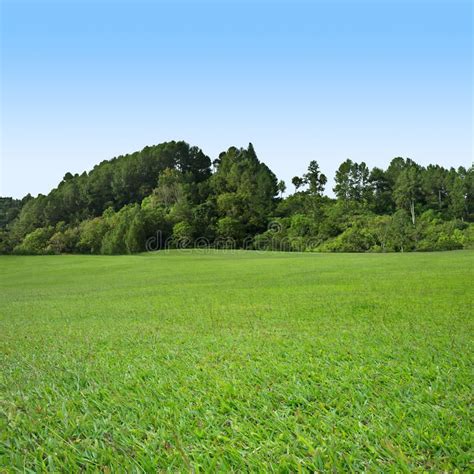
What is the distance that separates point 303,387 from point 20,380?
1641 millimetres

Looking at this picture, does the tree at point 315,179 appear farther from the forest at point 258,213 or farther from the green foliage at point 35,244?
the green foliage at point 35,244

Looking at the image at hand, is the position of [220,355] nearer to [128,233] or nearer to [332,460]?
[332,460]

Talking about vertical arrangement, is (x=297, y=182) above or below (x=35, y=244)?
above

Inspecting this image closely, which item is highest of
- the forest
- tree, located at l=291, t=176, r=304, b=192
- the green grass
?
tree, located at l=291, t=176, r=304, b=192

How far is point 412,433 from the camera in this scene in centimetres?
147

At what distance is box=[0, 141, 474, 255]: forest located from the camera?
139 feet

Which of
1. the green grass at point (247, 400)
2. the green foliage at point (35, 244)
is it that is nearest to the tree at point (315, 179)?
the green foliage at point (35, 244)

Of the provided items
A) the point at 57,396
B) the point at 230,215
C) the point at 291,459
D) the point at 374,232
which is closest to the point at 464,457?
the point at 291,459

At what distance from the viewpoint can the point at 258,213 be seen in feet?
182

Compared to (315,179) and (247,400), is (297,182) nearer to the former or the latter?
(315,179)

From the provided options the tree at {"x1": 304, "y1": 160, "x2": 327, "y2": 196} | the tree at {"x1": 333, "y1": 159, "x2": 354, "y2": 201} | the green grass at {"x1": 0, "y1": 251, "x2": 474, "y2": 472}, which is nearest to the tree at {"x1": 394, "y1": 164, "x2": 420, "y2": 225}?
the tree at {"x1": 333, "y1": 159, "x2": 354, "y2": 201}

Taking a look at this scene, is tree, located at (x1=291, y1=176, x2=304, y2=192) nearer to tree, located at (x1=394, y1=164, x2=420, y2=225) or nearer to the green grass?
tree, located at (x1=394, y1=164, x2=420, y2=225)

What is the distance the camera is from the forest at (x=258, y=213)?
Result: 42.3m

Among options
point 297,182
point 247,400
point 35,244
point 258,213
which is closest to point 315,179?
point 297,182
